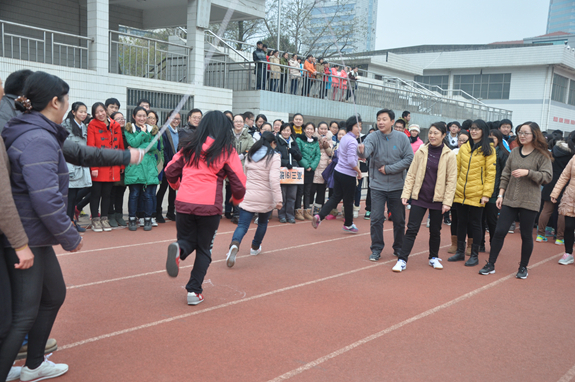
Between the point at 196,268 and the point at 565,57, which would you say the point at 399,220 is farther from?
the point at 565,57

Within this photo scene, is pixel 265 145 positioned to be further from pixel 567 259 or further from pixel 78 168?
Answer: pixel 567 259

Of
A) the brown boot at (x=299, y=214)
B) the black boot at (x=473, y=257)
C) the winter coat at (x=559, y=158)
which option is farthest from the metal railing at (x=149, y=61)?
the black boot at (x=473, y=257)

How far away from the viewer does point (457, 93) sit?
134 ft

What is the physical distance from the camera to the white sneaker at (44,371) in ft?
11.2

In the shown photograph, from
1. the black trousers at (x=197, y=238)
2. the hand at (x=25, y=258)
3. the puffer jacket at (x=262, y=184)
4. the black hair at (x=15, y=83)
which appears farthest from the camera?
the puffer jacket at (x=262, y=184)

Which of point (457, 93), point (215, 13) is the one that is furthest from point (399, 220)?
point (457, 93)

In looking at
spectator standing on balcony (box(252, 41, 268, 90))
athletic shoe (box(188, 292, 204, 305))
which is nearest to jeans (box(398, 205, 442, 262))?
athletic shoe (box(188, 292, 204, 305))

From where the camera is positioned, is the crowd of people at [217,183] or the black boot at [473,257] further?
the black boot at [473,257]

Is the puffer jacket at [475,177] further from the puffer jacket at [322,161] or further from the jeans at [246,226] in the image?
the puffer jacket at [322,161]

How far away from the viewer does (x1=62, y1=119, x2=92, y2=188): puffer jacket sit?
783 cm

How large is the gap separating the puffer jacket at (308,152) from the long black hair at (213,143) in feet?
18.5

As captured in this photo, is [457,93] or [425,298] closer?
[425,298]

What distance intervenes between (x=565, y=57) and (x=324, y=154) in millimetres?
34934

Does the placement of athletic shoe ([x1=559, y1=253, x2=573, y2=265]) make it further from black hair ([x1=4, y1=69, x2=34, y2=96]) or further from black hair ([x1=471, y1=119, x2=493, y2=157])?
black hair ([x1=4, y1=69, x2=34, y2=96])
